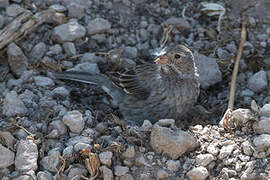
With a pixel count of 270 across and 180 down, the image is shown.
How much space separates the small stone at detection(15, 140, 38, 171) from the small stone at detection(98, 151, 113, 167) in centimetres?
Result: 61

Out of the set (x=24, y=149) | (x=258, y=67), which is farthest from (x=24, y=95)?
(x=258, y=67)

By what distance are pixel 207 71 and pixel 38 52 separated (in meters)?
2.24

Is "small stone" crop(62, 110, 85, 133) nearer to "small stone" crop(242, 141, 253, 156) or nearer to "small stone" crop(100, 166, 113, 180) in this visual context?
"small stone" crop(100, 166, 113, 180)

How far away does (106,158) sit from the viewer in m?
4.80

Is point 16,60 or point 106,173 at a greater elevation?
point 106,173

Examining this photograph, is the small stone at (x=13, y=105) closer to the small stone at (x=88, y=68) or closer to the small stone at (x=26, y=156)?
the small stone at (x=26, y=156)

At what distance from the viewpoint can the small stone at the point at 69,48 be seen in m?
6.73

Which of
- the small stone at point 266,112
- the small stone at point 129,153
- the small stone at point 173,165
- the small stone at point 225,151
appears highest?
the small stone at point 266,112

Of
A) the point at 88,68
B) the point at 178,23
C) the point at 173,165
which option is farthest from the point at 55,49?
the point at 173,165

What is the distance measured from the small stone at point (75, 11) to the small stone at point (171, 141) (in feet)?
8.53

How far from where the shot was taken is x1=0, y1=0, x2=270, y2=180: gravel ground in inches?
191

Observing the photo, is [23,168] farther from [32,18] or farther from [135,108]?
[32,18]

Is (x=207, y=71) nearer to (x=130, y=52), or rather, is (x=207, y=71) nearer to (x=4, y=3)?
(x=130, y=52)

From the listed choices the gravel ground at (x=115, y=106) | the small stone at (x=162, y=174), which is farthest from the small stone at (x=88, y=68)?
the small stone at (x=162, y=174)
